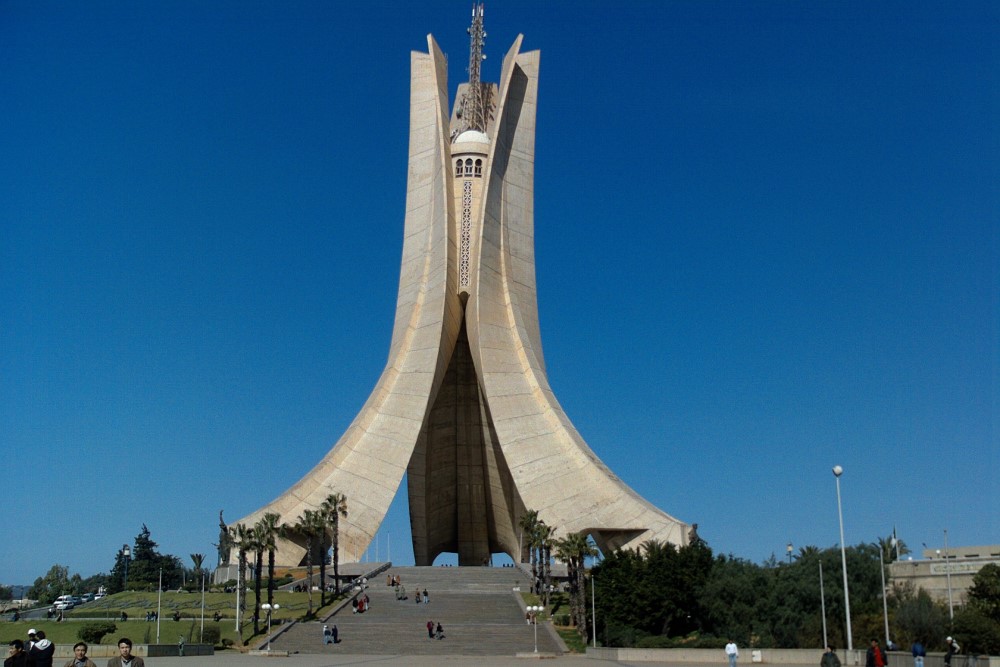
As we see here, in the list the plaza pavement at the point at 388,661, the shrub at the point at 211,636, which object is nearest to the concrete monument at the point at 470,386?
the shrub at the point at 211,636

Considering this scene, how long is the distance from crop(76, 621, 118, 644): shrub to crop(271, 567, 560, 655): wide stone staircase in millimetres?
3442

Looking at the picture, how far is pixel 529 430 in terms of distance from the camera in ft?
105

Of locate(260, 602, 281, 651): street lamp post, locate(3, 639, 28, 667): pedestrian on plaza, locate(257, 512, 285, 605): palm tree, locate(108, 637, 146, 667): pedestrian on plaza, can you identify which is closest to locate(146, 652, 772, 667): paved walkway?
locate(260, 602, 281, 651): street lamp post

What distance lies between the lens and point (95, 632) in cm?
2155

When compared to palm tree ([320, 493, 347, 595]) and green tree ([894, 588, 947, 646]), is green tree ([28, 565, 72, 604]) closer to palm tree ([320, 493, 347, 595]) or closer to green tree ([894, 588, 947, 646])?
palm tree ([320, 493, 347, 595])

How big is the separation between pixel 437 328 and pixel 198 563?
69.0 ft

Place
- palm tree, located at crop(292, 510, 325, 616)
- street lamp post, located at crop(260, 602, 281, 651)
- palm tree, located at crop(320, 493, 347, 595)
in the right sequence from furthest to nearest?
→ palm tree, located at crop(320, 493, 347, 595), palm tree, located at crop(292, 510, 325, 616), street lamp post, located at crop(260, 602, 281, 651)

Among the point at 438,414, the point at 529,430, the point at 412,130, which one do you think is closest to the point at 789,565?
the point at 529,430

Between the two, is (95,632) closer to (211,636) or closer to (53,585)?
(211,636)

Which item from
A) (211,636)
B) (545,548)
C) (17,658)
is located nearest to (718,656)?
(545,548)

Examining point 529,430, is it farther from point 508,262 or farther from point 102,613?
point 102,613

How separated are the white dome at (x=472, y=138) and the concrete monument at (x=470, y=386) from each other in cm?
10

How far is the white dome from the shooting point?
118ft

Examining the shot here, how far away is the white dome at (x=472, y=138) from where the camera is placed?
36.0 m
